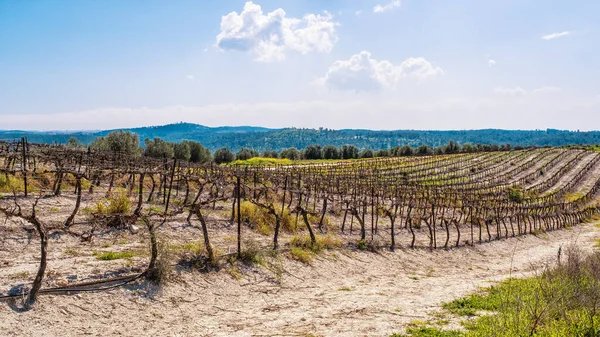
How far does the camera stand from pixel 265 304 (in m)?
11.4

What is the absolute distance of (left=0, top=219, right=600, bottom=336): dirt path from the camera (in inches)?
348

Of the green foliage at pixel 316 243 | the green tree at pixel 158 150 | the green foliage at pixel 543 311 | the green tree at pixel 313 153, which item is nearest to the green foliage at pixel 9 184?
the green foliage at pixel 316 243

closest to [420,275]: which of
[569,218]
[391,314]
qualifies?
[391,314]

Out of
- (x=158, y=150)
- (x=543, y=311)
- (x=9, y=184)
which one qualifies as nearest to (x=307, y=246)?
(x=543, y=311)

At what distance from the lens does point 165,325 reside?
934 centimetres

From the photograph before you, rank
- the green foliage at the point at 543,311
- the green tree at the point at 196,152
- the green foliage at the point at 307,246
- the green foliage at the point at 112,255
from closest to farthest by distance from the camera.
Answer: the green foliage at the point at 543,311, the green foliage at the point at 112,255, the green foliage at the point at 307,246, the green tree at the point at 196,152

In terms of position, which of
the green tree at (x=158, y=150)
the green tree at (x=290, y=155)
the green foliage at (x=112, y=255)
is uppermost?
the green tree at (x=158, y=150)

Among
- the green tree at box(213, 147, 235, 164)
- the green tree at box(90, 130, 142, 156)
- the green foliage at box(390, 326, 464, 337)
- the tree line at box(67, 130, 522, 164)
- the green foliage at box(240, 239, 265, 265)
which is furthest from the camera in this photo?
the green tree at box(213, 147, 235, 164)

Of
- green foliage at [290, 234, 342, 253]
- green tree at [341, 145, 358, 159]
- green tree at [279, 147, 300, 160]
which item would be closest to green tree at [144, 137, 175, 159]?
green tree at [279, 147, 300, 160]

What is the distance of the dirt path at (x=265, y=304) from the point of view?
8852 mm

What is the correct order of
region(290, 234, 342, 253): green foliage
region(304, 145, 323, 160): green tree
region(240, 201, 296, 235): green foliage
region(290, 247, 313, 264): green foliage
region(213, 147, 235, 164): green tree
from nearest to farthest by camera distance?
region(290, 247, 313, 264): green foliage, region(290, 234, 342, 253): green foliage, region(240, 201, 296, 235): green foliage, region(213, 147, 235, 164): green tree, region(304, 145, 323, 160): green tree

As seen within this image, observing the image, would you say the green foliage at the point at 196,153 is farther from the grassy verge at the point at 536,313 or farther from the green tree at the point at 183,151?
the grassy verge at the point at 536,313

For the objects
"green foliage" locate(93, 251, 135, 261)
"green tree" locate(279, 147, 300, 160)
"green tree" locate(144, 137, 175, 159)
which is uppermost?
"green tree" locate(144, 137, 175, 159)

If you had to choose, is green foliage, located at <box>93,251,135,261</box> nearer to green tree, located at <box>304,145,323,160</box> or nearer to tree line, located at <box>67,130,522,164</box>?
tree line, located at <box>67,130,522,164</box>
